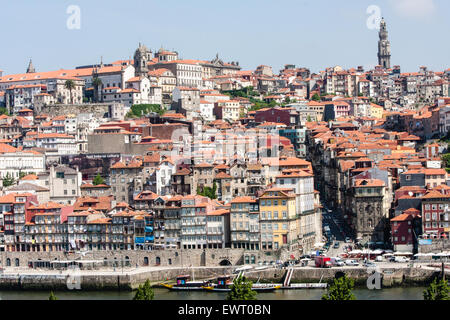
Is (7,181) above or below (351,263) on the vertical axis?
above

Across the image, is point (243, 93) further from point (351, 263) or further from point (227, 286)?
point (227, 286)

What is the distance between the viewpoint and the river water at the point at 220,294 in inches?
1521

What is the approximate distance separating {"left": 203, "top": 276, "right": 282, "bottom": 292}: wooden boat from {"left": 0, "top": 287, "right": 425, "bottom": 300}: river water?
0.30 meters

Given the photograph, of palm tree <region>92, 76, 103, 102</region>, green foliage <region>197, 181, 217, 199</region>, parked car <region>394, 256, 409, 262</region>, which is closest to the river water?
parked car <region>394, 256, 409, 262</region>

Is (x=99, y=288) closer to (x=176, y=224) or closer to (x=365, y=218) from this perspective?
(x=176, y=224)

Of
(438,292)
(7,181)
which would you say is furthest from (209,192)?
(438,292)

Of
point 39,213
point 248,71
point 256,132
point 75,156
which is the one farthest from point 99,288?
point 248,71

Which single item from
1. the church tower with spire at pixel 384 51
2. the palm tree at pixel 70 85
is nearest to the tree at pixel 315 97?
the palm tree at pixel 70 85

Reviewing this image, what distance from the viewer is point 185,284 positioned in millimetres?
43156

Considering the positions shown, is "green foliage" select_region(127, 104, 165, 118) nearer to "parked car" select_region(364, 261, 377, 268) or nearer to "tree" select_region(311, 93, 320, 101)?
"tree" select_region(311, 93, 320, 101)

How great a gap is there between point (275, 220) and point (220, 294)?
713 centimetres

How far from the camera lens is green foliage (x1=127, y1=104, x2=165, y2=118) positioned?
82.4 m

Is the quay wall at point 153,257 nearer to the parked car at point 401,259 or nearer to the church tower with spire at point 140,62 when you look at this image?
the parked car at point 401,259
